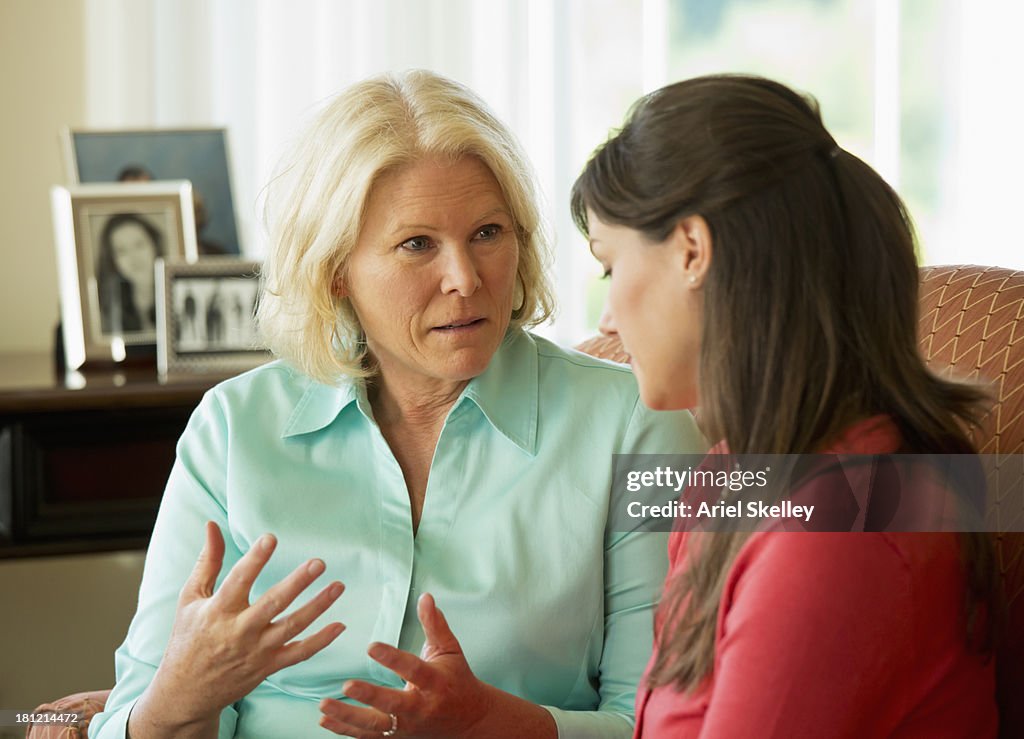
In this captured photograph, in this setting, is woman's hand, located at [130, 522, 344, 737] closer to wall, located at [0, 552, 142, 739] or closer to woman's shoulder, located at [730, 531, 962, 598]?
woman's shoulder, located at [730, 531, 962, 598]

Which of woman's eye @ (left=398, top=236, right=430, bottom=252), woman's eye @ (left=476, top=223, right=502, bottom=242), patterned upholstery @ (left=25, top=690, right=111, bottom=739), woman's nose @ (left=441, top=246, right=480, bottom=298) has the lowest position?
patterned upholstery @ (left=25, top=690, right=111, bottom=739)

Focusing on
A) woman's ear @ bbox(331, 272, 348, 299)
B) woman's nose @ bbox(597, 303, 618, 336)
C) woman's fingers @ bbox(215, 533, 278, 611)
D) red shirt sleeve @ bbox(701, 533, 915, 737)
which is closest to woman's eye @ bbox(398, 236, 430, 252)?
woman's ear @ bbox(331, 272, 348, 299)

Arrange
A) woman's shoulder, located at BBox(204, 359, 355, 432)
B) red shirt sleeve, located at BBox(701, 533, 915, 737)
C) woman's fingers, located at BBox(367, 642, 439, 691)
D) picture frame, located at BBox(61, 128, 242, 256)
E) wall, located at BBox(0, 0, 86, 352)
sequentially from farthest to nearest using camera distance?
wall, located at BBox(0, 0, 86, 352), picture frame, located at BBox(61, 128, 242, 256), woman's shoulder, located at BBox(204, 359, 355, 432), woman's fingers, located at BBox(367, 642, 439, 691), red shirt sleeve, located at BBox(701, 533, 915, 737)

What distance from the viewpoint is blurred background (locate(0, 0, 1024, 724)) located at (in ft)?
8.41

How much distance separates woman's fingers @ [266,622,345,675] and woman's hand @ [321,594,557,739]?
6 centimetres

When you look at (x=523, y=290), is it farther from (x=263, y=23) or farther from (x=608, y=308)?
(x=263, y=23)

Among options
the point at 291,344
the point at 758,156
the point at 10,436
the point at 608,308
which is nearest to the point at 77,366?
the point at 10,436

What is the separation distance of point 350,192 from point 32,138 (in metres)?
1.57

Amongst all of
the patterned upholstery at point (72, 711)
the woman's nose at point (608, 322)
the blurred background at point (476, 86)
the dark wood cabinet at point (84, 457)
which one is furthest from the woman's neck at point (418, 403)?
the blurred background at point (476, 86)

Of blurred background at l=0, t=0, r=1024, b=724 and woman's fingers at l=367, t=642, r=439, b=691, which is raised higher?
blurred background at l=0, t=0, r=1024, b=724

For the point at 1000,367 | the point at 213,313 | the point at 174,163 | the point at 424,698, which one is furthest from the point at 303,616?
the point at 174,163

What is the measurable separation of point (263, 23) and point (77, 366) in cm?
88

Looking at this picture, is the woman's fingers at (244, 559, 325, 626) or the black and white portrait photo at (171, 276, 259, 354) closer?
the woman's fingers at (244, 559, 325, 626)

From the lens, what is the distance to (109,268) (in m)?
2.30
